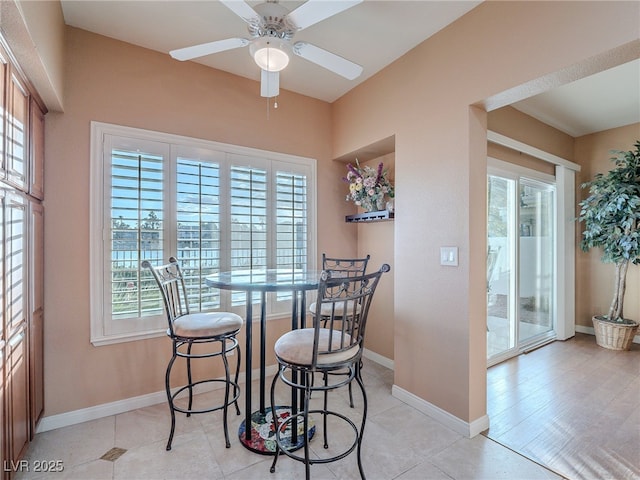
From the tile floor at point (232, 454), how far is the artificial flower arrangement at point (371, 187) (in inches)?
74.1

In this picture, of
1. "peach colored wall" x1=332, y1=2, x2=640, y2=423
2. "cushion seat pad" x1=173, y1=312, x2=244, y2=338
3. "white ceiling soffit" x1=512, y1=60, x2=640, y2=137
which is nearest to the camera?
"peach colored wall" x1=332, y1=2, x2=640, y2=423

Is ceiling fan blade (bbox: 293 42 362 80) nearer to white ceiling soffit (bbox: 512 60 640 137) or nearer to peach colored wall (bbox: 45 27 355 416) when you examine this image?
peach colored wall (bbox: 45 27 355 416)

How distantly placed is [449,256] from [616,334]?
123 inches

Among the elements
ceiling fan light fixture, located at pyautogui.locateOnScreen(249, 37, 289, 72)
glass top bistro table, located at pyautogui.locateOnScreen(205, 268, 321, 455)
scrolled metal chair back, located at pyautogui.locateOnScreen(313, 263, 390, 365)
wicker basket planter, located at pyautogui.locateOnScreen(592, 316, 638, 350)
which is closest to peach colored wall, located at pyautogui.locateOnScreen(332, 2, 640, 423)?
scrolled metal chair back, located at pyautogui.locateOnScreen(313, 263, 390, 365)

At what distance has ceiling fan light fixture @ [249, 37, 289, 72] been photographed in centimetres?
177

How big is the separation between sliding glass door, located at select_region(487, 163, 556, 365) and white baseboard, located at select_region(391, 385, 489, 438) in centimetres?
133

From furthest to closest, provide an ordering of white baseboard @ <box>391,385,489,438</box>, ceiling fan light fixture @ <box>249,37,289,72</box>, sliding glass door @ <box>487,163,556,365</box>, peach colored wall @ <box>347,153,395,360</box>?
sliding glass door @ <box>487,163,556,365</box> < peach colored wall @ <box>347,153,395,360</box> < white baseboard @ <box>391,385,489,438</box> < ceiling fan light fixture @ <box>249,37,289,72</box>

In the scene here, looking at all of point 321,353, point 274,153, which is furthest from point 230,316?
point 274,153

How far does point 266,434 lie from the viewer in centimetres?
199

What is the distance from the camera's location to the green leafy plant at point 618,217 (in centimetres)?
341

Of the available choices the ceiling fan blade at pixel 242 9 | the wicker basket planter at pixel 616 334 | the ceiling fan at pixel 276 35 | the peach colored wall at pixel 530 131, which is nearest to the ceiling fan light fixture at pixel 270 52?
the ceiling fan at pixel 276 35

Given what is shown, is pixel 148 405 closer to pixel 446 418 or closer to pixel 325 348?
pixel 325 348

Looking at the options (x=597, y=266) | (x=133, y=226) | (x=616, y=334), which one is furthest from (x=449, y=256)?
(x=597, y=266)

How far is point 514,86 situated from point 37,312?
3.35m
